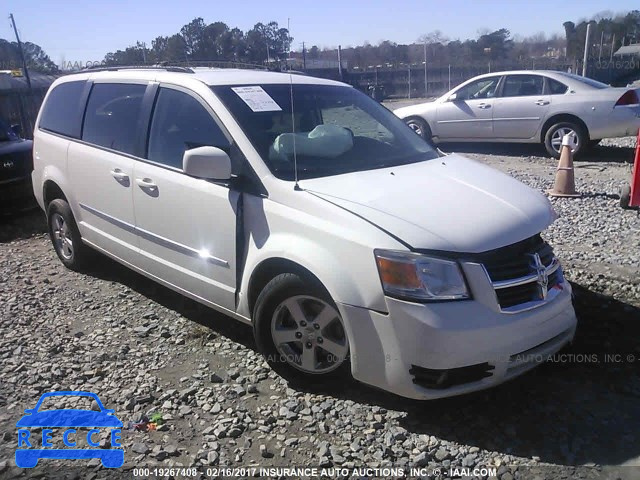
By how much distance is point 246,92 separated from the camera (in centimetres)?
393

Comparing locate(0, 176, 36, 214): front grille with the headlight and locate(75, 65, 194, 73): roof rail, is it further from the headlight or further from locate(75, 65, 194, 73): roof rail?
the headlight

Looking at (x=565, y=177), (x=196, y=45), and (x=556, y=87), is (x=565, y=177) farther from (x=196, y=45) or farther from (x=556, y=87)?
(x=196, y=45)

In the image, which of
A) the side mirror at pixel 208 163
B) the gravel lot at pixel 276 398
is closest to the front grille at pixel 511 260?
the gravel lot at pixel 276 398

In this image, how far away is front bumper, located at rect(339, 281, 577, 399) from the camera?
2785 millimetres

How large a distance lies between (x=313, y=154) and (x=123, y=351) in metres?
1.93

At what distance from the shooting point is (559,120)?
10.4 m

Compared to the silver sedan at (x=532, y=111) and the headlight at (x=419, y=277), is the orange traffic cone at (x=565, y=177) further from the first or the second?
the headlight at (x=419, y=277)

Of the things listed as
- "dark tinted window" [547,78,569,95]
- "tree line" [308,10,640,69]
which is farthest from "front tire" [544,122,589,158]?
"tree line" [308,10,640,69]

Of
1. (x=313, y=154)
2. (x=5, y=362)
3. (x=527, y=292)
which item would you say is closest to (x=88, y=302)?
(x=5, y=362)

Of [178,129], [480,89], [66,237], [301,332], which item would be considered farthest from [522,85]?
[301,332]

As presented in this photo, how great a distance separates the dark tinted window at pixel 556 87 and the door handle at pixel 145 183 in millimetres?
8693

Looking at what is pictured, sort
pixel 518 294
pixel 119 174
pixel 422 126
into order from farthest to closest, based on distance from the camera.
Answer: pixel 422 126 < pixel 119 174 < pixel 518 294

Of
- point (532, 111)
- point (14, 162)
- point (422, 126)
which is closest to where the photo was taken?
point (14, 162)

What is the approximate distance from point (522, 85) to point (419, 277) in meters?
9.27
